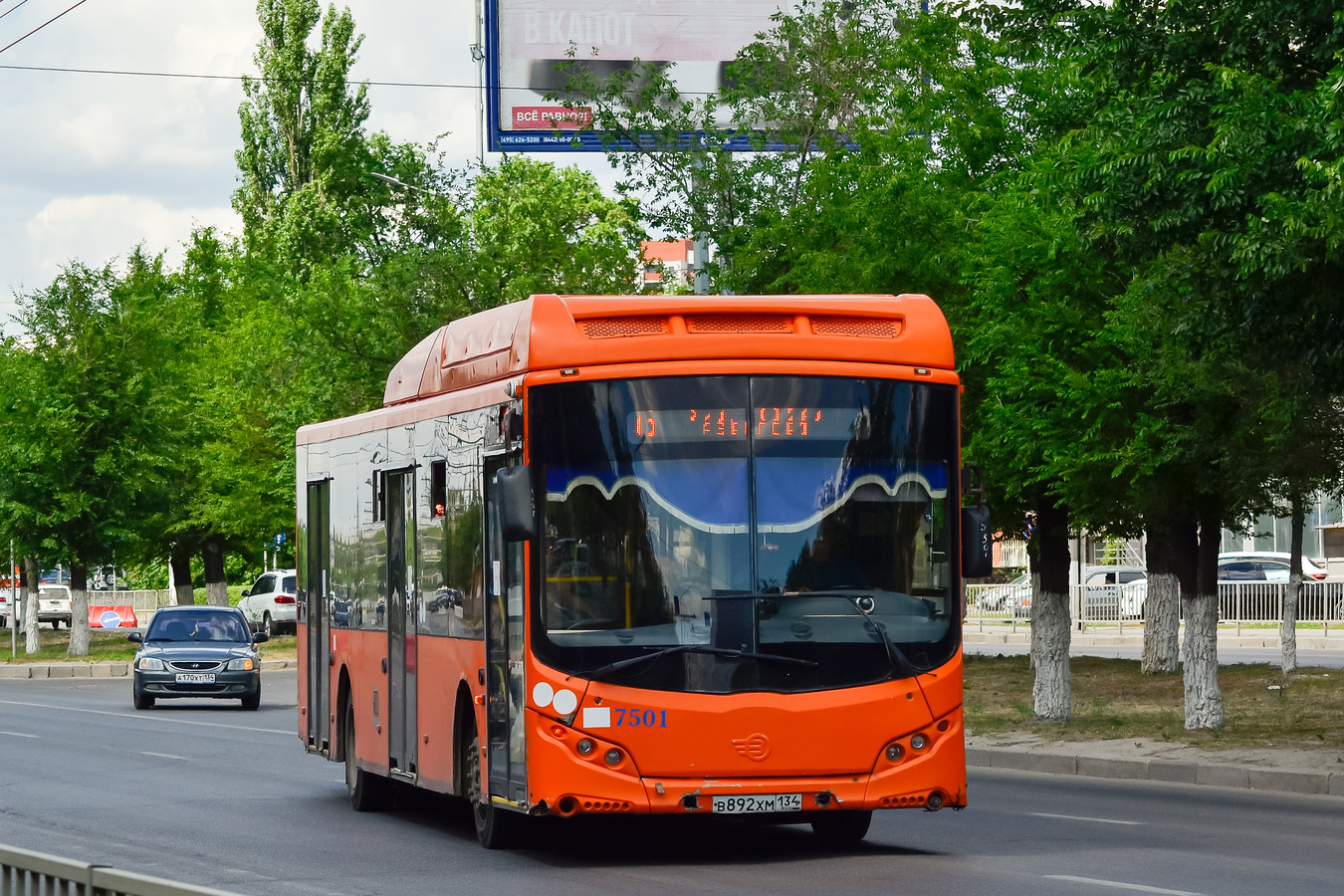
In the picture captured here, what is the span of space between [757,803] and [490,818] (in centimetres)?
220

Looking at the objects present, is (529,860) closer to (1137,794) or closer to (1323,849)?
(1323,849)

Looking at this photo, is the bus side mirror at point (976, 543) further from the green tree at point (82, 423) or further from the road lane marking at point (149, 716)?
the green tree at point (82, 423)

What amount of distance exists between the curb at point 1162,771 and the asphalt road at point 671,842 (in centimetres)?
33

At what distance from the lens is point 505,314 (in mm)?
12977

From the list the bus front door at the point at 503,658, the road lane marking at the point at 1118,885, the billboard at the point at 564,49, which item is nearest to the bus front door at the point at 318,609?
the bus front door at the point at 503,658

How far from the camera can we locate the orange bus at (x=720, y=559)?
1173 cm

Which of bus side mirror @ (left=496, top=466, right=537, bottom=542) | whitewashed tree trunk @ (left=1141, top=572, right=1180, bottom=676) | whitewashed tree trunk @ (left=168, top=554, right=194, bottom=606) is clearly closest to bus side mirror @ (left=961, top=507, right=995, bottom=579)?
bus side mirror @ (left=496, top=466, right=537, bottom=542)

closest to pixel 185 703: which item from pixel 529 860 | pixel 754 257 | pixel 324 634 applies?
pixel 754 257

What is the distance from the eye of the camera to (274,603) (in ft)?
200

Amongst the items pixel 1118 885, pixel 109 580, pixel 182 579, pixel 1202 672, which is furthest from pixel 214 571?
pixel 1118 885

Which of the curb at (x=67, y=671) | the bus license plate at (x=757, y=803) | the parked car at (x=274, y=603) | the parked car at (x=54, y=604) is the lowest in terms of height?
the parked car at (x=54, y=604)

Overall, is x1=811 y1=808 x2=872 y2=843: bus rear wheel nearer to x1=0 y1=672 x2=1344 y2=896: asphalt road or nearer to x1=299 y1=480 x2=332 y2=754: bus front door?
x1=0 y1=672 x2=1344 y2=896: asphalt road

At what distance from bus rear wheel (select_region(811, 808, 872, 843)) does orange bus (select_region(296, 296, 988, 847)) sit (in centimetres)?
144

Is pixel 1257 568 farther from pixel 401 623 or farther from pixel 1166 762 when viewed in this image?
pixel 401 623
